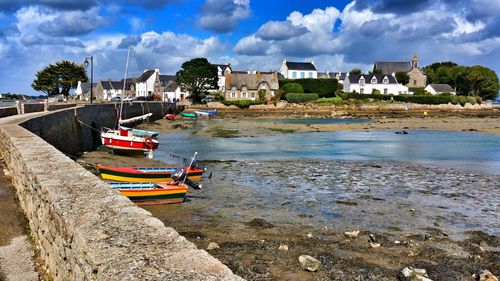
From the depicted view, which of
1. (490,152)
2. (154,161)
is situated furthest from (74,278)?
(490,152)

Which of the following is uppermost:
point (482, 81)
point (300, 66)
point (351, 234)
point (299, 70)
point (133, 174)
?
point (300, 66)

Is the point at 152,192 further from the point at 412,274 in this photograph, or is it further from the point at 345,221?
the point at 412,274

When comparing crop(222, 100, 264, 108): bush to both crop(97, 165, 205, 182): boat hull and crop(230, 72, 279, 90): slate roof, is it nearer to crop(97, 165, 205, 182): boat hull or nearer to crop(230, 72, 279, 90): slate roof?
crop(230, 72, 279, 90): slate roof

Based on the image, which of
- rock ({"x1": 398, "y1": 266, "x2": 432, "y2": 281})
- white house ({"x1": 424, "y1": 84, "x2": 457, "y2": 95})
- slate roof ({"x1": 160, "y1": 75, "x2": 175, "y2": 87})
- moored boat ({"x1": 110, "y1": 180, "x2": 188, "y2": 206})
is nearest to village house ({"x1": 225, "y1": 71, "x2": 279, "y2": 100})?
slate roof ({"x1": 160, "y1": 75, "x2": 175, "y2": 87})

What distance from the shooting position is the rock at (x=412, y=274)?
25.4ft

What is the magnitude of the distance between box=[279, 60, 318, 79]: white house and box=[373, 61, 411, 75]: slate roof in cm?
1760

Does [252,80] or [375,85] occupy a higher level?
[252,80]

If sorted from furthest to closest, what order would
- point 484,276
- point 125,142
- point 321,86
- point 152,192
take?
point 321,86
point 125,142
point 152,192
point 484,276

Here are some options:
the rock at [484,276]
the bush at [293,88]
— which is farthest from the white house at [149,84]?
the rock at [484,276]

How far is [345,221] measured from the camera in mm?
11883

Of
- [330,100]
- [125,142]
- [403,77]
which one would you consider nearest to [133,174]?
[125,142]

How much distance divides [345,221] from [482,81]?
111 meters

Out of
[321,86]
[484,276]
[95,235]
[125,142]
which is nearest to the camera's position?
[95,235]

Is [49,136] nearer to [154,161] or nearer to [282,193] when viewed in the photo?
[154,161]
